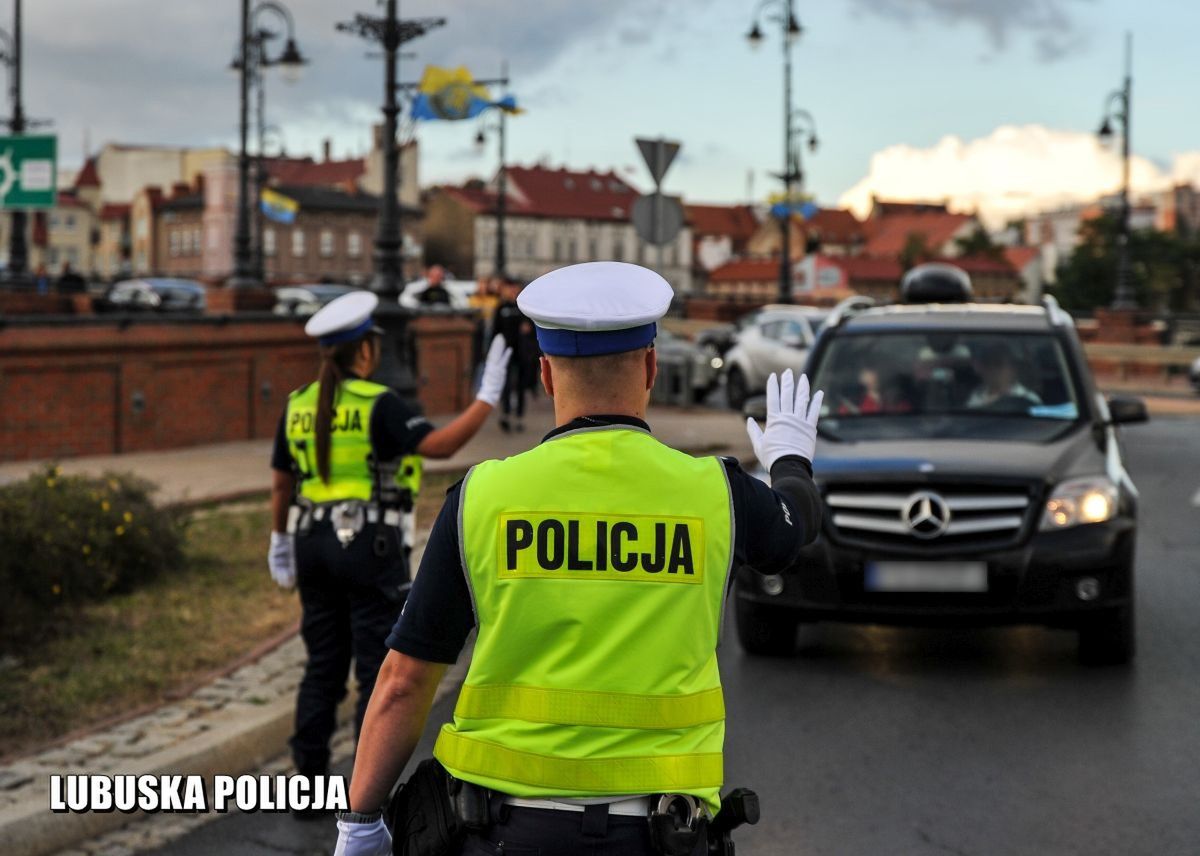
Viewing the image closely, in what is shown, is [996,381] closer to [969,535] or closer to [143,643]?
[969,535]

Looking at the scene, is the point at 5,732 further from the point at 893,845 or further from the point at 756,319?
the point at 756,319

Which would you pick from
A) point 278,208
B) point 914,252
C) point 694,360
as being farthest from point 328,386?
point 914,252

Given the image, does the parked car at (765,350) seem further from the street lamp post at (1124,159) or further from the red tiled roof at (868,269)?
the red tiled roof at (868,269)

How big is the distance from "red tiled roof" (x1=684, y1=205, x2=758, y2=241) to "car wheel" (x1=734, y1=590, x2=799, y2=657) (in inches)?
6671

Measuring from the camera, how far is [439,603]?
2.86m

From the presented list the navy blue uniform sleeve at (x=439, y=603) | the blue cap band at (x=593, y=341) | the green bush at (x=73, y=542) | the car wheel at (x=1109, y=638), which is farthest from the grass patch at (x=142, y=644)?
the blue cap band at (x=593, y=341)

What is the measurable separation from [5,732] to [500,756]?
4.41 meters

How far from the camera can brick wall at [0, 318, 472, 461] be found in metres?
16.6

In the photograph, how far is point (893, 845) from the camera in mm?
5484

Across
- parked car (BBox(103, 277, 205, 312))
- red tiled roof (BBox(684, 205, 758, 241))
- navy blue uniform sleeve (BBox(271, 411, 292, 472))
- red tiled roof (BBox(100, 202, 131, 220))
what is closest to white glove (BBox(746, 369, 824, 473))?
navy blue uniform sleeve (BBox(271, 411, 292, 472))

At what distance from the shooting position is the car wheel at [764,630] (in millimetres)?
8188

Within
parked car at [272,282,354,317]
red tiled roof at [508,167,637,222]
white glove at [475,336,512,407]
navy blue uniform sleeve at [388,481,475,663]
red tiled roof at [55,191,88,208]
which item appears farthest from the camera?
red tiled roof at [55,191,88,208]

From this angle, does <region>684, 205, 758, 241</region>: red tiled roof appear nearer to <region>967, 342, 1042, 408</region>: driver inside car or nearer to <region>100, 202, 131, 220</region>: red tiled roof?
<region>100, 202, 131, 220</region>: red tiled roof

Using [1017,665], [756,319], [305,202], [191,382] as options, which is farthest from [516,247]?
[1017,665]
